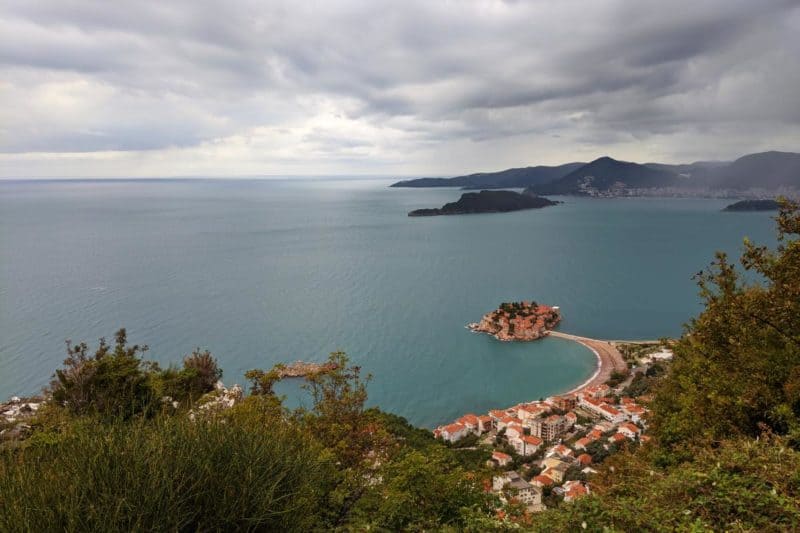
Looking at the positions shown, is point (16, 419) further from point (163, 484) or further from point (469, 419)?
point (469, 419)

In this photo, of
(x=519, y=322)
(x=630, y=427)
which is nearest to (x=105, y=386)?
(x=630, y=427)

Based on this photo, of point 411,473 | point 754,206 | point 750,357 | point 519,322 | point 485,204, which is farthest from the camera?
point 485,204

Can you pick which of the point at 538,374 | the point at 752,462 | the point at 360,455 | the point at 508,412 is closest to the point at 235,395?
the point at 360,455

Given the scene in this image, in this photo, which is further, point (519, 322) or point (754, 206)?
point (754, 206)

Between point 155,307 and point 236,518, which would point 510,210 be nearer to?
point 155,307

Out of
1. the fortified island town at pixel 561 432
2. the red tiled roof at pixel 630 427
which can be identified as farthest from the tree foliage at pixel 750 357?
the red tiled roof at pixel 630 427

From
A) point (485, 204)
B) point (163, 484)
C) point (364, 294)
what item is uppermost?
point (485, 204)

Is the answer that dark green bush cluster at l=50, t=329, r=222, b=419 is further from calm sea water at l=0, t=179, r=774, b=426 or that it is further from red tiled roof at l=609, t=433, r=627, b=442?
red tiled roof at l=609, t=433, r=627, b=442
